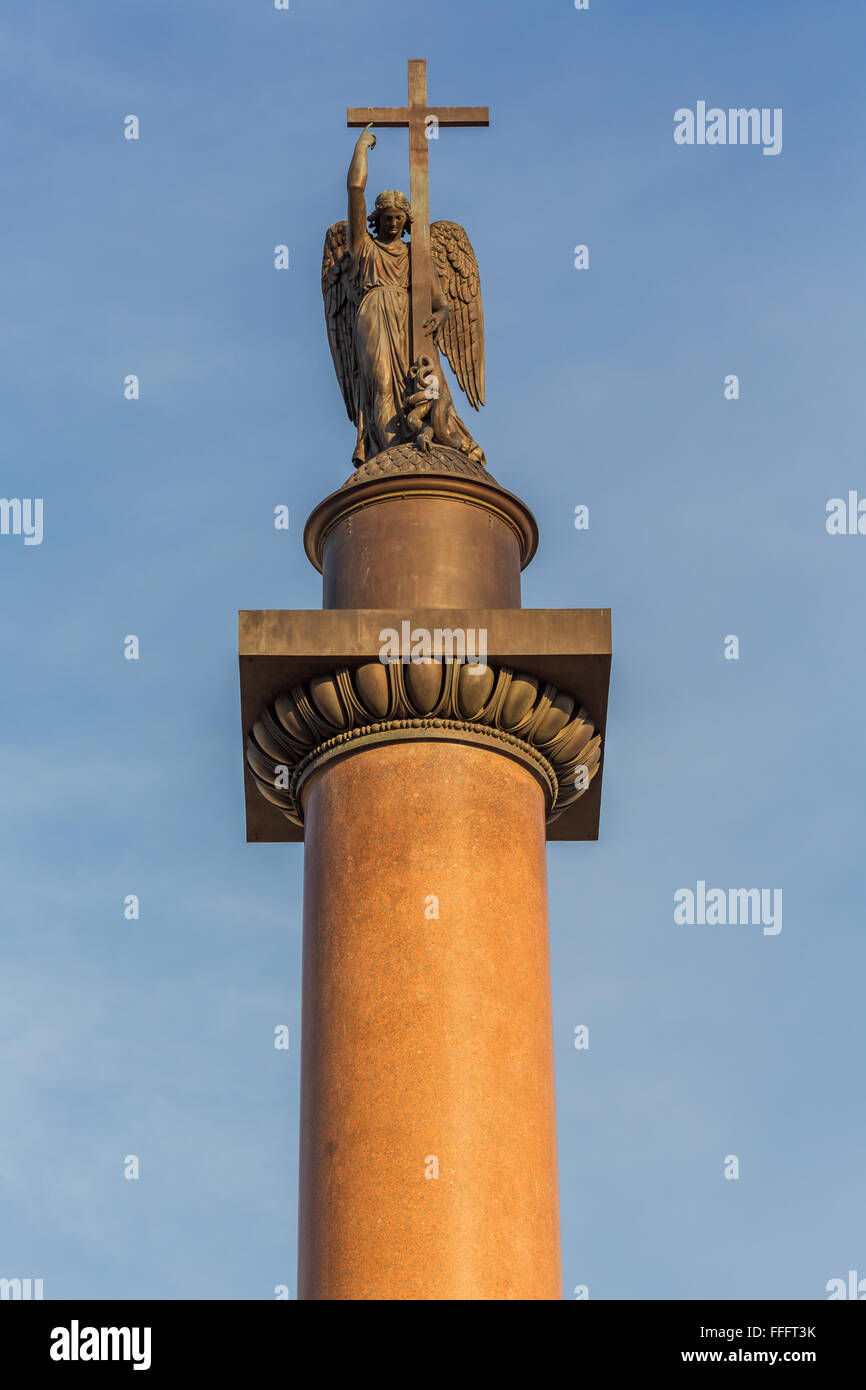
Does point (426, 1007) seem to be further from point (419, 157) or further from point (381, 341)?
point (419, 157)

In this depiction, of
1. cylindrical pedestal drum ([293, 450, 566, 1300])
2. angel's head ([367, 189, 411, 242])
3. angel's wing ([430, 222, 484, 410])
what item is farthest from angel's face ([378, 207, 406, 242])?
cylindrical pedestal drum ([293, 450, 566, 1300])

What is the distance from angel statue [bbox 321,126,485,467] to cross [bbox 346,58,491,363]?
7 cm

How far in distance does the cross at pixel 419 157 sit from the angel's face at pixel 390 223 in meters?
0.18

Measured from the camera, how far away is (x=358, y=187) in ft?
51.5

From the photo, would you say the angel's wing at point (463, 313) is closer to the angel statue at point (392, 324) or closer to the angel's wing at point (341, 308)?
the angel statue at point (392, 324)

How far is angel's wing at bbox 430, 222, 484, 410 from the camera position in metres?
16.7

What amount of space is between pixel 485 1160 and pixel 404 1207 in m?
0.53

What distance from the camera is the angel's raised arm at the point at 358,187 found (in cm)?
1562

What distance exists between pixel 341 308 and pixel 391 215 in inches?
34.0

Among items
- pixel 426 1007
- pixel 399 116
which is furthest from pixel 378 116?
pixel 426 1007

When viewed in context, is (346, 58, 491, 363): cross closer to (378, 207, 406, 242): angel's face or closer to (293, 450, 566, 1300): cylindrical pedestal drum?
(378, 207, 406, 242): angel's face

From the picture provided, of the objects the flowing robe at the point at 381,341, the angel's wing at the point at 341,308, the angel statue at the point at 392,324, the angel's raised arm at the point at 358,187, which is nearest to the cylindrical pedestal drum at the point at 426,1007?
the angel statue at the point at 392,324
